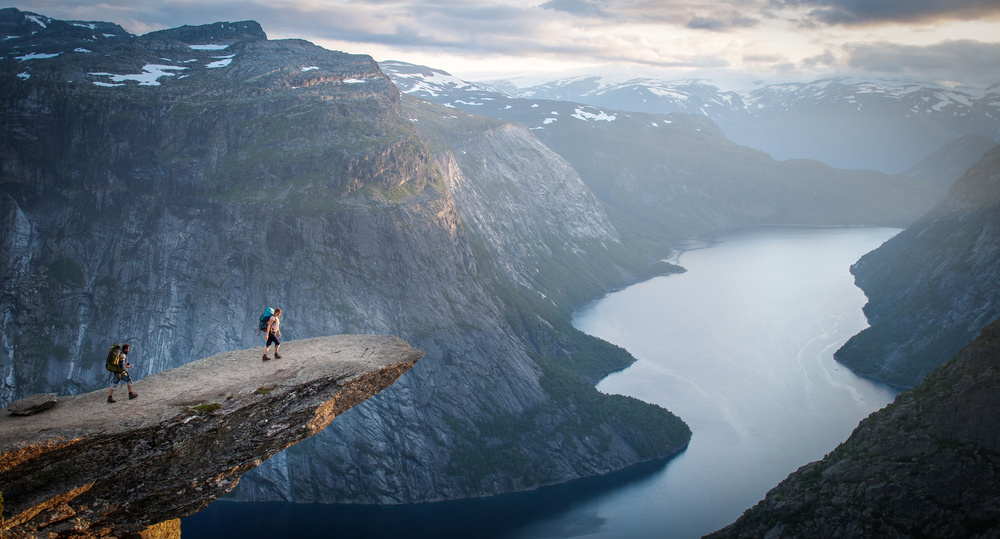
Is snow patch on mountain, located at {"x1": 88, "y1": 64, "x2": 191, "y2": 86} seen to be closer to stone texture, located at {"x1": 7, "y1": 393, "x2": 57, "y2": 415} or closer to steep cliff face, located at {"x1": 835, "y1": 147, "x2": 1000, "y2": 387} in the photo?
stone texture, located at {"x1": 7, "y1": 393, "x2": 57, "y2": 415}

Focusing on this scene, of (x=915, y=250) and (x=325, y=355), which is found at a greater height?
(x=915, y=250)

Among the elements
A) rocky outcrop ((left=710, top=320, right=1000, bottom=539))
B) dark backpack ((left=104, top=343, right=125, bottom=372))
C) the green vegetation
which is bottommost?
rocky outcrop ((left=710, top=320, right=1000, bottom=539))

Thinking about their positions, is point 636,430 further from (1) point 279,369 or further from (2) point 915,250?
(2) point 915,250

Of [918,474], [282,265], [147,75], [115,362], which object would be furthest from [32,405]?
[147,75]

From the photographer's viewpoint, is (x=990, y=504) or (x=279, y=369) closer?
(x=279, y=369)

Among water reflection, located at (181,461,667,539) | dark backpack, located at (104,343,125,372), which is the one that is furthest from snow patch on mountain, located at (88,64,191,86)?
dark backpack, located at (104,343,125,372)

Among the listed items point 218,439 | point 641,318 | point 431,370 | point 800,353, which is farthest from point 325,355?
point 641,318
